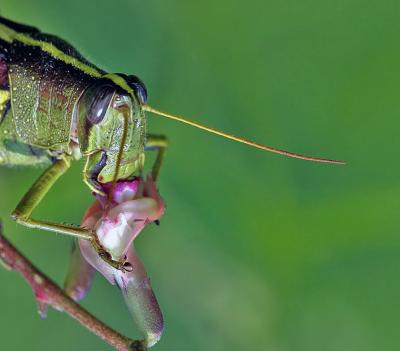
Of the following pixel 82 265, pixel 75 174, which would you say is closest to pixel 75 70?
pixel 82 265

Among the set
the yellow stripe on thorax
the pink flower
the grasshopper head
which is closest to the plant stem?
the pink flower

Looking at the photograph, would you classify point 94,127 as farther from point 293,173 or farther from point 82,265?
point 293,173

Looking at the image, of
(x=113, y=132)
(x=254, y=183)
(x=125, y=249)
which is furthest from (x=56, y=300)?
(x=254, y=183)

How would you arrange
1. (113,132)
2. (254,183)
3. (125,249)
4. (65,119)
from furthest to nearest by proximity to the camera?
(254,183) → (65,119) → (113,132) → (125,249)

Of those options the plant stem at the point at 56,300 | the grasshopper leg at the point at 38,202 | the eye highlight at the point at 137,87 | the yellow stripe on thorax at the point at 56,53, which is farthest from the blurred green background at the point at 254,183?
the plant stem at the point at 56,300

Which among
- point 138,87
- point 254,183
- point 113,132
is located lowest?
point 254,183

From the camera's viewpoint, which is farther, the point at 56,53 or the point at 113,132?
the point at 56,53

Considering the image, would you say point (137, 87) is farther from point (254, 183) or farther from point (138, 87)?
point (254, 183)
